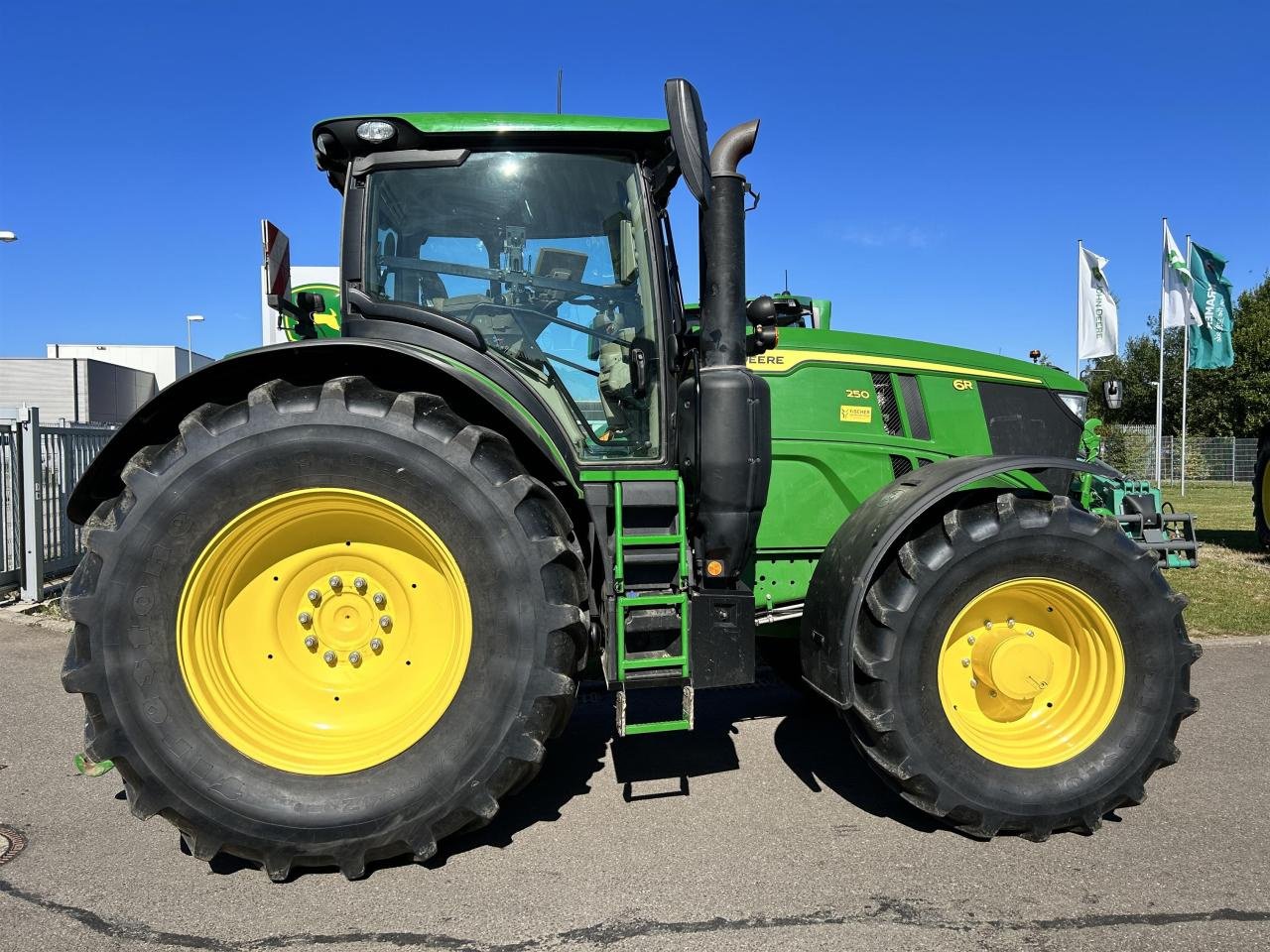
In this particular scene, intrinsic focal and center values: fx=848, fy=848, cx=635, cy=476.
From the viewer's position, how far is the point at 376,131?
3068 millimetres

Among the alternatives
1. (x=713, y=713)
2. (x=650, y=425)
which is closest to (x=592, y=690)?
(x=713, y=713)

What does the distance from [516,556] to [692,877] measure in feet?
3.80

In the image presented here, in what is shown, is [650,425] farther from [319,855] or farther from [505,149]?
[319,855]

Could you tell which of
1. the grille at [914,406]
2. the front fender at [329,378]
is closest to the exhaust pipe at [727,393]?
the front fender at [329,378]

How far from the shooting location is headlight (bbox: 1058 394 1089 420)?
4209 mm

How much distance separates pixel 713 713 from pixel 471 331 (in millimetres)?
2422

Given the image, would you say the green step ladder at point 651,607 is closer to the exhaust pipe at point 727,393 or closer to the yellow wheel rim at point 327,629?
the exhaust pipe at point 727,393

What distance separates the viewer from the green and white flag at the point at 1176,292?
49.5 feet

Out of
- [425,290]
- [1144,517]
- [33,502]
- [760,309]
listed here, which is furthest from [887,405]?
[33,502]

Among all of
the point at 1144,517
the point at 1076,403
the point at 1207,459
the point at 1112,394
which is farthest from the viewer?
the point at 1207,459

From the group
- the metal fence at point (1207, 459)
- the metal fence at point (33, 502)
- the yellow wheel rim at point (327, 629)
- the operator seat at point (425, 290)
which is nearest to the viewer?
the yellow wheel rim at point (327, 629)

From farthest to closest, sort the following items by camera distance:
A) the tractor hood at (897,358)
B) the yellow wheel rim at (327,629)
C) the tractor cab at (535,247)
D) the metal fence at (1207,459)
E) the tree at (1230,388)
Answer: the tree at (1230,388) → the metal fence at (1207,459) → the tractor hood at (897,358) → the tractor cab at (535,247) → the yellow wheel rim at (327,629)

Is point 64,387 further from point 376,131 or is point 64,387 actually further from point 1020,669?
point 1020,669

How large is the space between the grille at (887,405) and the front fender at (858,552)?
1.91ft
